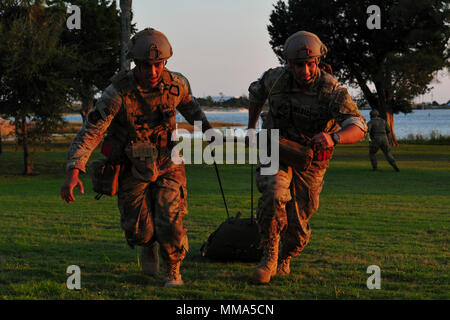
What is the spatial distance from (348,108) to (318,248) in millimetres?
2774

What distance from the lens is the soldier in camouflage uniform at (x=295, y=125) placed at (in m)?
5.88

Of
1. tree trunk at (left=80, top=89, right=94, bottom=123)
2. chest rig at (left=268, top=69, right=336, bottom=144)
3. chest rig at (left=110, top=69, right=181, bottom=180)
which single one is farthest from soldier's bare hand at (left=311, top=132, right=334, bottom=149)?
tree trunk at (left=80, top=89, right=94, bottom=123)

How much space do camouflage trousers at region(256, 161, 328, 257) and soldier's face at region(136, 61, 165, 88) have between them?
1.42m

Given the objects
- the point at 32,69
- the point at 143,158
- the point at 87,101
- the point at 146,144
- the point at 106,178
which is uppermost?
the point at 32,69

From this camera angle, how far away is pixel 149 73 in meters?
5.88

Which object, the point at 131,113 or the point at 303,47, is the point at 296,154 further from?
the point at 131,113

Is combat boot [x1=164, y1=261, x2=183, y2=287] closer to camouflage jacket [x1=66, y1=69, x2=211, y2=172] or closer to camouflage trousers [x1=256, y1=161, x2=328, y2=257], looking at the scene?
camouflage trousers [x1=256, y1=161, x2=328, y2=257]

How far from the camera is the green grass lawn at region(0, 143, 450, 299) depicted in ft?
19.2

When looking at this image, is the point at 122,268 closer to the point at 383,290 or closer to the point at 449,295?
the point at 383,290

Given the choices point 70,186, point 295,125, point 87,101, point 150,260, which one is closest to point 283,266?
point 150,260

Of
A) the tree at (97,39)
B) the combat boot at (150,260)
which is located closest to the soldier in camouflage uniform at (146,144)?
the combat boot at (150,260)

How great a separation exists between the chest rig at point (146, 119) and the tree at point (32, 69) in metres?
16.8

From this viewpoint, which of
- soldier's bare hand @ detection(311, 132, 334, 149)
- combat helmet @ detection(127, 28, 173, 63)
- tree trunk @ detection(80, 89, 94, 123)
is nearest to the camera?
soldier's bare hand @ detection(311, 132, 334, 149)

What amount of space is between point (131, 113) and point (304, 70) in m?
1.70
